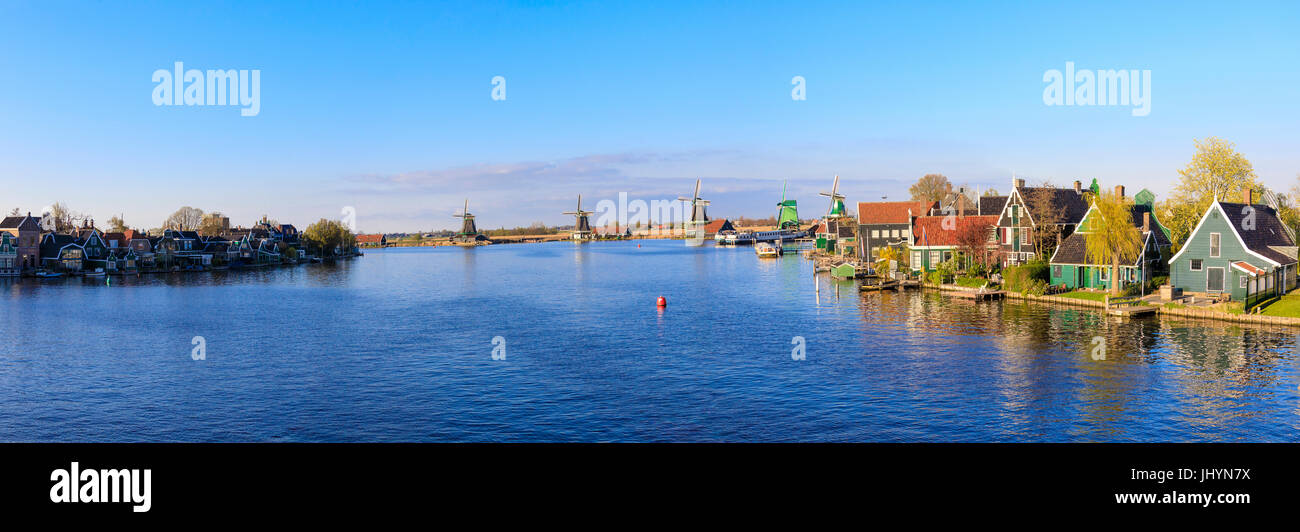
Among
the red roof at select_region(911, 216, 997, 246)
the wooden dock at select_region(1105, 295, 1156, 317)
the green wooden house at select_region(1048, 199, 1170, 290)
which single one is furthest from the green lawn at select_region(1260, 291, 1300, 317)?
the red roof at select_region(911, 216, 997, 246)

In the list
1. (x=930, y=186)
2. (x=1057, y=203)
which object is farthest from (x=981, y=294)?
(x=930, y=186)

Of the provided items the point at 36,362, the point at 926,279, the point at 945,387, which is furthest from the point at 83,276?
the point at 945,387

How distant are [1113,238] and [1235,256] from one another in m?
8.61

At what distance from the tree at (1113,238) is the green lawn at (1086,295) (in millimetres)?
943

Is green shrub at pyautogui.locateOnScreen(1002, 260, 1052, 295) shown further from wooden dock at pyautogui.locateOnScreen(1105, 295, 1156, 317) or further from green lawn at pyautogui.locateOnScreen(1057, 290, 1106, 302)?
wooden dock at pyautogui.locateOnScreen(1105, 295, 1156, 317)

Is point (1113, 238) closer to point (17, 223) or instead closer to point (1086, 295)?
point (1086, 295)

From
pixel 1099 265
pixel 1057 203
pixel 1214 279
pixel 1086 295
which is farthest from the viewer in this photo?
pixel 1057 203

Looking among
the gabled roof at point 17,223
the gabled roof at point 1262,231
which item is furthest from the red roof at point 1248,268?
the gabled roof at point 17,223

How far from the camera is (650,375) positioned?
41.4 meters

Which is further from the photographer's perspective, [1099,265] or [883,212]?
[883,212]

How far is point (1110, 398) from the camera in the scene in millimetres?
33500

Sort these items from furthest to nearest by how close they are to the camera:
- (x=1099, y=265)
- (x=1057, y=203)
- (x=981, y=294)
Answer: (x=1057, y=203) → (x=981, y=294) → (x=1099, y=265)

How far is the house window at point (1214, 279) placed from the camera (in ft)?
190
